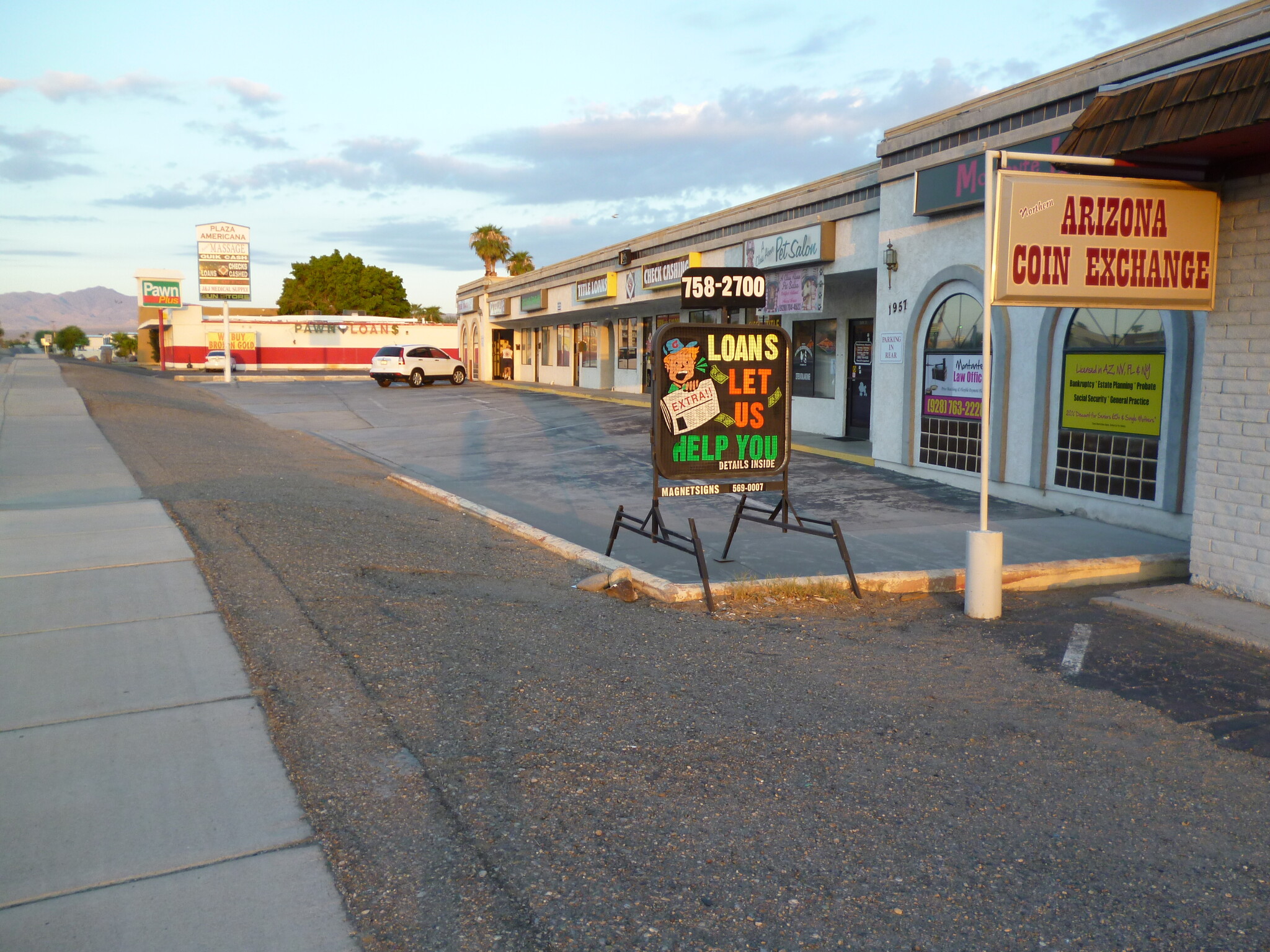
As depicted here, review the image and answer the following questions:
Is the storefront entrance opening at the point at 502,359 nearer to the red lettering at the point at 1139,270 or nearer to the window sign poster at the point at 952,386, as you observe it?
the window sign poster at the point at 952,386

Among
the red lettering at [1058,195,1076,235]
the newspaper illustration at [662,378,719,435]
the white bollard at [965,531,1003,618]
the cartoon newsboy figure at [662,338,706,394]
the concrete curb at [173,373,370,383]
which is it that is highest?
the red lettering at [1058,195,1076,235]

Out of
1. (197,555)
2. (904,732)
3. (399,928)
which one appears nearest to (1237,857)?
(904,732)

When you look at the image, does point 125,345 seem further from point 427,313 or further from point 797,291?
point 797,291

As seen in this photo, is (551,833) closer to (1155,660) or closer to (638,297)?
(1155,660)

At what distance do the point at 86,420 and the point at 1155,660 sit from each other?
18.2 metres

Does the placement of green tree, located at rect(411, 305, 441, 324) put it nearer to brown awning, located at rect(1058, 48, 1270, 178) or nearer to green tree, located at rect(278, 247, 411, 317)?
green tree, located at rect(278, 247, 411, 317)

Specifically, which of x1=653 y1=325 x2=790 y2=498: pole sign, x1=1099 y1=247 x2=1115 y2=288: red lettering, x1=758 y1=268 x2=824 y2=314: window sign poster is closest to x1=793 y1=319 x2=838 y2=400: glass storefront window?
x1=758 y1=268 x2=824 y2=314: window sign poster

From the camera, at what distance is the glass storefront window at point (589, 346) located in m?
34.2

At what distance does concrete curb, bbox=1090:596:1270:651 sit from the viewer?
607cm

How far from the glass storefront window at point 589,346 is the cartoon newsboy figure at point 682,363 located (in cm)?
2659

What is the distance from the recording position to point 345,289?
8919 cm

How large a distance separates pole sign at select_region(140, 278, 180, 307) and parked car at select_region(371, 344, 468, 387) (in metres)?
31.9

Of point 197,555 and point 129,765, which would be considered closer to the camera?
point 129,765

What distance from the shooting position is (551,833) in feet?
11.7
